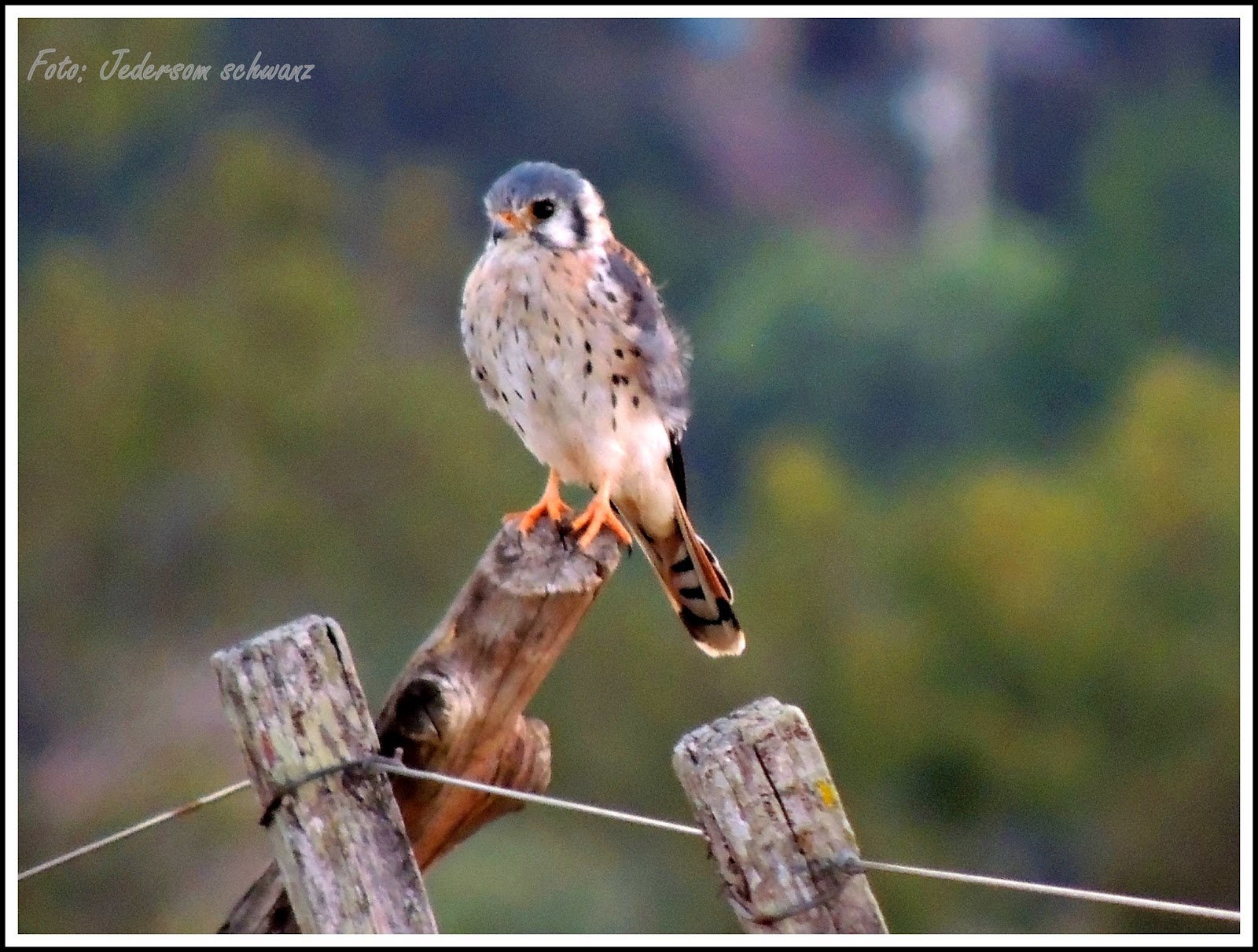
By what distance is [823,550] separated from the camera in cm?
1141

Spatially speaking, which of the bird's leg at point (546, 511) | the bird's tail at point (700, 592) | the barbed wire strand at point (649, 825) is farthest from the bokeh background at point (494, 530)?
the barbed wire strand at point (649, 825)

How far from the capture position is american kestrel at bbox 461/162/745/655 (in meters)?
3.29

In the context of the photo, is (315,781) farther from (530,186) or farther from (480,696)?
(530,186)

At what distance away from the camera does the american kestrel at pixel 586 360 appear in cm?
329

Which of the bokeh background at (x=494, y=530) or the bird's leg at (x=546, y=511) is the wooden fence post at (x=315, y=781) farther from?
the bokeh background at (x=494, y=530)

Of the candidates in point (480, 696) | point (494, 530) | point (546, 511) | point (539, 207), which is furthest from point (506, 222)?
point (494, 530)

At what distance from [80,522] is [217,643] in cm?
115

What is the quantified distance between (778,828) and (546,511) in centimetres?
102

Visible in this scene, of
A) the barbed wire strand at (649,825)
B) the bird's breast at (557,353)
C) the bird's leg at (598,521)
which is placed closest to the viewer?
the barbed wire strand at (649,825)

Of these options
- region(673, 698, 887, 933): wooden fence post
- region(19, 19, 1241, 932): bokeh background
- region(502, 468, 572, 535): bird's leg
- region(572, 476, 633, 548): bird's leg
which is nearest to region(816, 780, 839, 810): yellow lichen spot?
region(673, 698, 887, 933): wooden fence post

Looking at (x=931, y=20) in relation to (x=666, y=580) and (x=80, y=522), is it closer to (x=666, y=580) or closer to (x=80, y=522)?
(x=80, y=522)

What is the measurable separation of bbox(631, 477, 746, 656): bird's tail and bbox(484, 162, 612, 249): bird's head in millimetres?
470

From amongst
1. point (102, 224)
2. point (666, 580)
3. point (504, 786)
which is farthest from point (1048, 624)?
point (102, 224)

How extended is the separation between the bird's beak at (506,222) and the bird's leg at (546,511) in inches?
15.6
